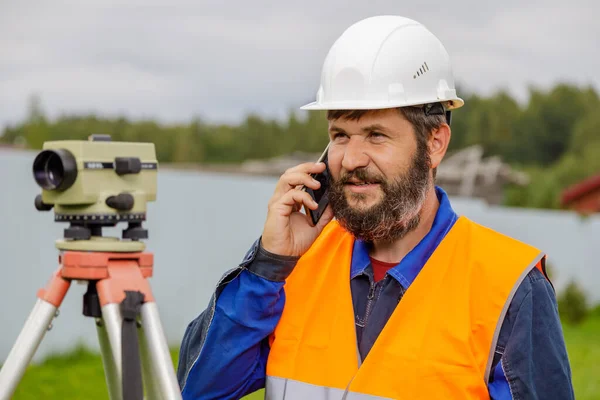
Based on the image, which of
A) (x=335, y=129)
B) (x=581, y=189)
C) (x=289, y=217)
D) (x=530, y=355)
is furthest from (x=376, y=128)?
(x=581, y=189)

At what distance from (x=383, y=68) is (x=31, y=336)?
1232mm

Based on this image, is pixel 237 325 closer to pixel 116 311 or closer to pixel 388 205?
pixel 116 311

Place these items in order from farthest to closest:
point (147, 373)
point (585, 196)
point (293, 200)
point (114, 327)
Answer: point (585, 196), point (293, 200), point (147, 373), point (114, 327)

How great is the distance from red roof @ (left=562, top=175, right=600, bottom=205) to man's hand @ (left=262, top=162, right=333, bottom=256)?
69.7 feet

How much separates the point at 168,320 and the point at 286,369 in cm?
582

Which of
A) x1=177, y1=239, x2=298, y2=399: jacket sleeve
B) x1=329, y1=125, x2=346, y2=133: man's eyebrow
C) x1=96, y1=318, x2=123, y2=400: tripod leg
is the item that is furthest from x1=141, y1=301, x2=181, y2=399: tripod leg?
x1=329, y1=125, x2=346, y2=133: man's eyebrow

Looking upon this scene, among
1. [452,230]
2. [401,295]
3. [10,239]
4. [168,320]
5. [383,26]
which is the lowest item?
[168,320]

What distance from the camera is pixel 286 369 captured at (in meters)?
2.38

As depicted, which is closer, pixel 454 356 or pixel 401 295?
pixel 454 356

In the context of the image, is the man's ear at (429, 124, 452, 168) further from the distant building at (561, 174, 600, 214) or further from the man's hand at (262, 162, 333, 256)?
the distant building at (561, 174, 600, 214)

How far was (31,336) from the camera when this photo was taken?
206 centimetres

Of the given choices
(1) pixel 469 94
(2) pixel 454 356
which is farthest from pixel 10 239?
(1) pixel 469 94

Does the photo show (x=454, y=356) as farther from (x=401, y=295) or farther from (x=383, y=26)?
(x=383, y=26)

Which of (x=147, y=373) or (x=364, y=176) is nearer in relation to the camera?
(x=147, y=373)
